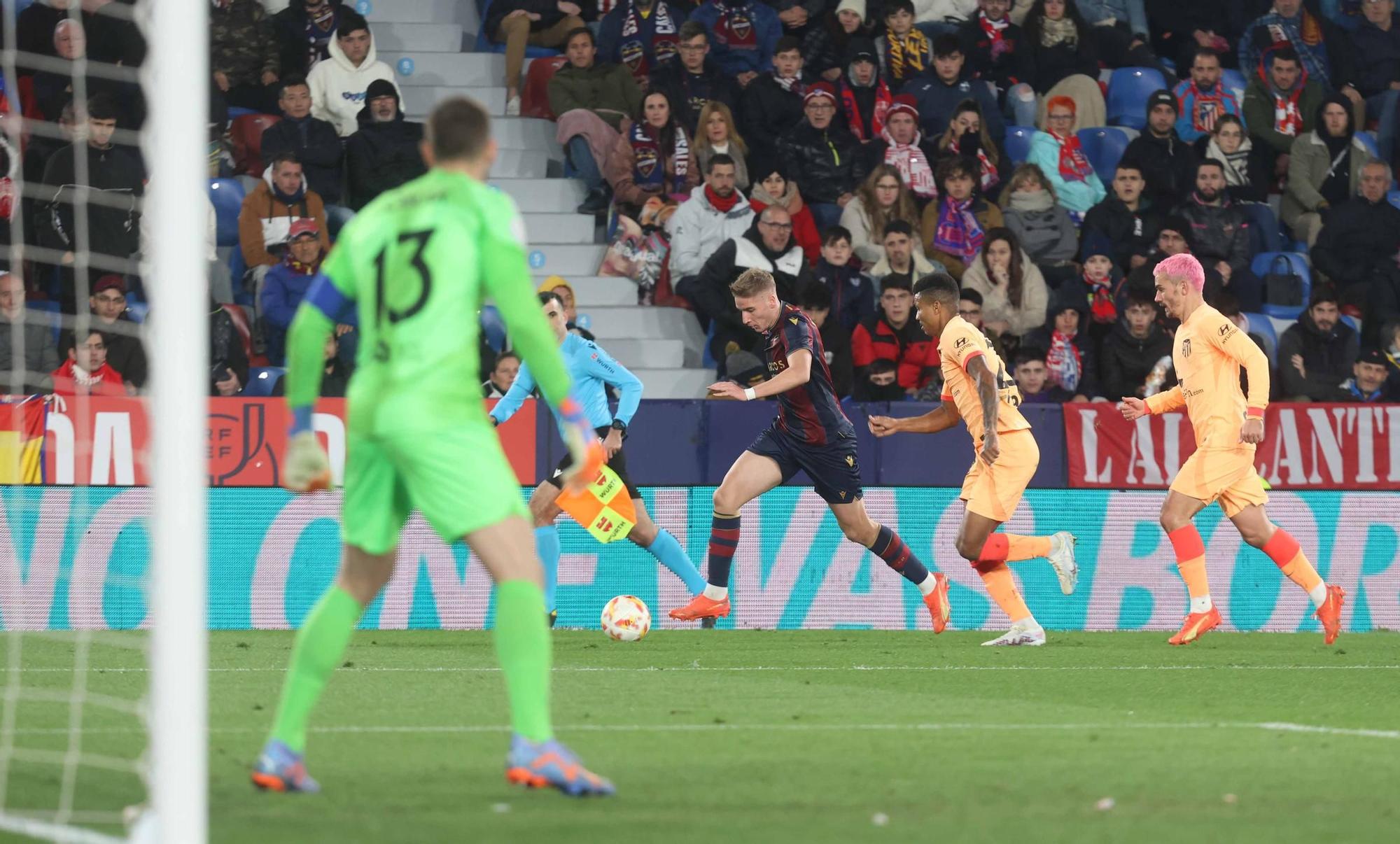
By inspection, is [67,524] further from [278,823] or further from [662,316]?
[278,823]

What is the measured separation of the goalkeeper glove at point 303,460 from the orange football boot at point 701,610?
24.2 feet

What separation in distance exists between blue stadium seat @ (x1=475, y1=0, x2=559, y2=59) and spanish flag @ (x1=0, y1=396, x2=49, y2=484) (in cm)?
670

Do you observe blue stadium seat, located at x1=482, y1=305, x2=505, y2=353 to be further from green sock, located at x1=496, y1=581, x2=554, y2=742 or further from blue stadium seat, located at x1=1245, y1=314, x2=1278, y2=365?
green sock, located at x1=496, y1=581, x2=554, y2=742

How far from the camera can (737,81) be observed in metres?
17.8

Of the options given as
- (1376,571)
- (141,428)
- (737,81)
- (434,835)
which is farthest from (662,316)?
(434,835)

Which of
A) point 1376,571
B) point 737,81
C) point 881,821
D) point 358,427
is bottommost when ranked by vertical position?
point 1376,571

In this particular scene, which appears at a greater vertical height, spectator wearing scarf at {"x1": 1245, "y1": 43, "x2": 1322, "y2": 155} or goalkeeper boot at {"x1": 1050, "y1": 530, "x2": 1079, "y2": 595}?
spectator wearing scarf at {"x1": 1245, "y1": 43, "x2": 1322, "y2": 155}

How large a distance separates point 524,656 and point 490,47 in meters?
13.7

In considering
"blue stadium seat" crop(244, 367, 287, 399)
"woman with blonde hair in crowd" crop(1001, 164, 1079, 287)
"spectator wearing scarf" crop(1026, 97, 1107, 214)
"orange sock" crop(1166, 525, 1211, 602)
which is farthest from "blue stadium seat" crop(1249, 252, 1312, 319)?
"blue stadium seat" crop(244, 367, 287, 399)

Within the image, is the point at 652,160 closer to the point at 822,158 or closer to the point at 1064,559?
the point at 822,158

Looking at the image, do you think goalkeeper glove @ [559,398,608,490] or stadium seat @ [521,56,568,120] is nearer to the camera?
goalkeeper glove @ [559,398,608,490]

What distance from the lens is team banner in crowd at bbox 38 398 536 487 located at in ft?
43.3

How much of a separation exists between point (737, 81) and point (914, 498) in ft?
17.5

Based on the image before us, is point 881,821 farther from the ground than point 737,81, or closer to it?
closer to it
